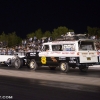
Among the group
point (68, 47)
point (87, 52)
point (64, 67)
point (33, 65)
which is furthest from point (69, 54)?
point (33, 65)

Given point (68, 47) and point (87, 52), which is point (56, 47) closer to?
point (68, 47)

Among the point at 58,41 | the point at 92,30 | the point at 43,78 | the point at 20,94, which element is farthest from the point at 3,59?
the point at 92,30

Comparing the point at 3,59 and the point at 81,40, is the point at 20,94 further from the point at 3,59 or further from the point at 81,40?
the point at 3,59

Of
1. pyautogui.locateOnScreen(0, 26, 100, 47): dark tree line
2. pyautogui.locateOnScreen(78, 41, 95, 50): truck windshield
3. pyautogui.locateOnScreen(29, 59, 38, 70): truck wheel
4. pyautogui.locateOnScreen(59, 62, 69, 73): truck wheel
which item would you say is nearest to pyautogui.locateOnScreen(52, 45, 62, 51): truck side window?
pyautogui.locateOnScreen(59, 62, 69, 73): truck wheel

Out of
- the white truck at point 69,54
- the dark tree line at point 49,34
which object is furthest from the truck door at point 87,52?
the dark tree line at point 49,34

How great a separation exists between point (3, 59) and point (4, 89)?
18.0 m

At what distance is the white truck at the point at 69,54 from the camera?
19953mm

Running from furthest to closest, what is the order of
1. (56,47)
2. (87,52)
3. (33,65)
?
1. (33,65)
2. (56,47)
3. (87,52)

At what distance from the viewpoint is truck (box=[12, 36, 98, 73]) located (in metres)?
20.0

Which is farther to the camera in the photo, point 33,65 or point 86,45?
point 33,65

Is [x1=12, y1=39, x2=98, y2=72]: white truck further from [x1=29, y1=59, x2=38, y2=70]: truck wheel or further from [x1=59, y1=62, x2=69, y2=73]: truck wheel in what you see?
[x1=29, y1=59, x2=38, y2=70]: truck wheel

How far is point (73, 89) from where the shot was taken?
41.3 feet

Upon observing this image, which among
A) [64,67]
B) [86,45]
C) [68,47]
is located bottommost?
[64,67]

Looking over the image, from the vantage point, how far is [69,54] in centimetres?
2020
